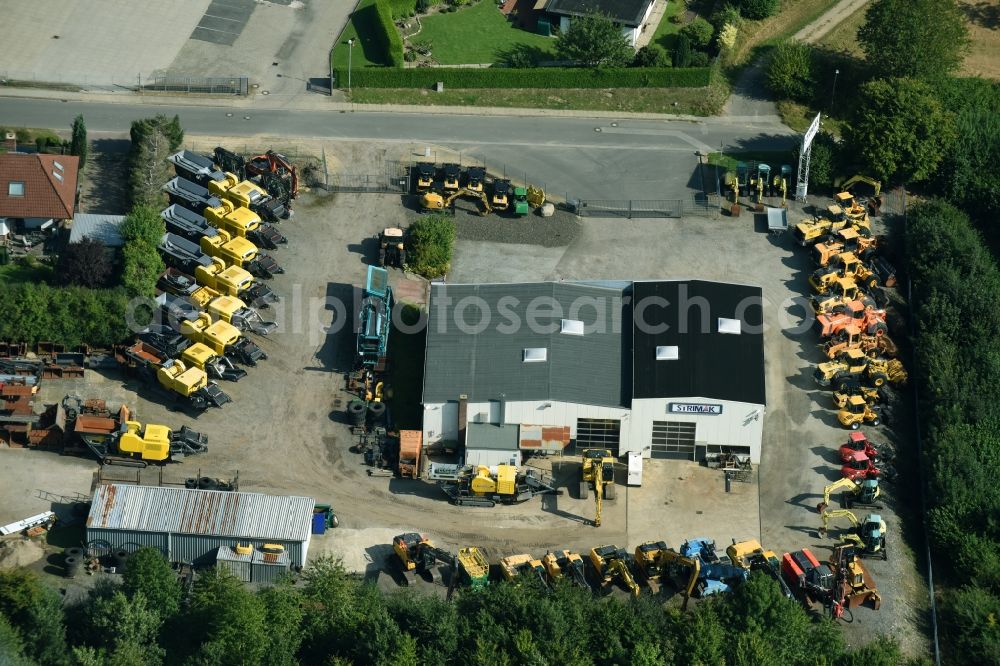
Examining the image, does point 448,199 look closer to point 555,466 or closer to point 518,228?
point 518,228

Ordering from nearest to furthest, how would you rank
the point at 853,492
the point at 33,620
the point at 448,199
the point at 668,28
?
the point at 33,620 → the point at 853,492 → the point at 448,199 → the point at 668,28


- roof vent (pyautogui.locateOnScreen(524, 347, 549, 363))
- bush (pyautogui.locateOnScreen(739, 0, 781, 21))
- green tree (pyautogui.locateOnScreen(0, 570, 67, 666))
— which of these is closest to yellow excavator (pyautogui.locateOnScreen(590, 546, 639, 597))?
roof vent (pyautogui.locateOnScreen(524, 347, 549, 363))

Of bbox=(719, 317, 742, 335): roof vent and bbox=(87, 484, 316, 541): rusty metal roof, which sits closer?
bbox=(87, 484, 316, 541): rusty metal roof

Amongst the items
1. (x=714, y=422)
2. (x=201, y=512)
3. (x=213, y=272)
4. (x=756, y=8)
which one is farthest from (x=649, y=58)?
(x=201, y=512)

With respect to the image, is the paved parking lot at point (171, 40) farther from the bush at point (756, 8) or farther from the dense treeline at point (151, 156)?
the bush at point (756, 8)

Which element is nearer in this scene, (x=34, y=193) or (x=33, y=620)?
(x=33, y=620)

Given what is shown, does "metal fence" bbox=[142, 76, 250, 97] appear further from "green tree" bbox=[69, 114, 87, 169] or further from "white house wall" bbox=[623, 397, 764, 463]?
"white house wall" bbox=[623, 397, 764, 463]

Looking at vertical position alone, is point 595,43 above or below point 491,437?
above
